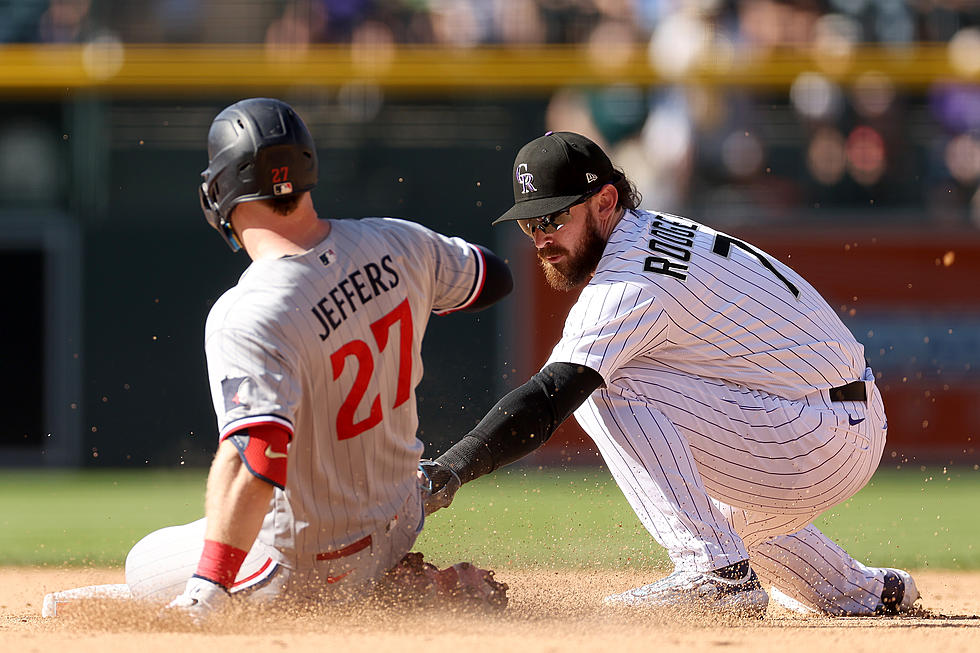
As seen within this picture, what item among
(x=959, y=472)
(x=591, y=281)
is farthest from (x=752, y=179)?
(x=591, y=281)

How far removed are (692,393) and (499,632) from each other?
96 cm

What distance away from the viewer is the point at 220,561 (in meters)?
2.74

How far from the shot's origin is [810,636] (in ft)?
10.4

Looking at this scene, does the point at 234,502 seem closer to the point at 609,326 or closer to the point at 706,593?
the point at 609,326

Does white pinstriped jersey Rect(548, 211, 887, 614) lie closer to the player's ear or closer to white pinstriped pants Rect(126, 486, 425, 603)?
the player's ear

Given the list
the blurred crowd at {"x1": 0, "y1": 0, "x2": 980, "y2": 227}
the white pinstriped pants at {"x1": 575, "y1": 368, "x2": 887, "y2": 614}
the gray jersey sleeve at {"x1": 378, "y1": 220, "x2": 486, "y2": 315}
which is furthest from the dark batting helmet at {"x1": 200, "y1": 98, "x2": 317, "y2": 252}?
the blurred crowd at {"x1": 0, "y1": 0, "x2": 980, "y2": 227}

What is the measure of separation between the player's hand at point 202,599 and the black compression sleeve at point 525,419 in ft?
2.74

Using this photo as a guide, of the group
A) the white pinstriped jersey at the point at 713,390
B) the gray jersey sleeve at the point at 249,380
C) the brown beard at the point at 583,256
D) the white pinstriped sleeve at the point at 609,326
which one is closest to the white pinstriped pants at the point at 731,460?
the white pinstriped jersey at the point at 713,390

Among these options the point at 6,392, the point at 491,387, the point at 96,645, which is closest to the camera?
the point at 96,645

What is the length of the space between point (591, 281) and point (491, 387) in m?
4.70

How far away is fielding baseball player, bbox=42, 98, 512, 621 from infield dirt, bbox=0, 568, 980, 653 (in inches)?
3.7

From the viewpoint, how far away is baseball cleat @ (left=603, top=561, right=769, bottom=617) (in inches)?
134

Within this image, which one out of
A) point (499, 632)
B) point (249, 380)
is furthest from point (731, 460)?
point (249, 380)

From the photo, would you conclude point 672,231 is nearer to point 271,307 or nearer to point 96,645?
point 271,307
